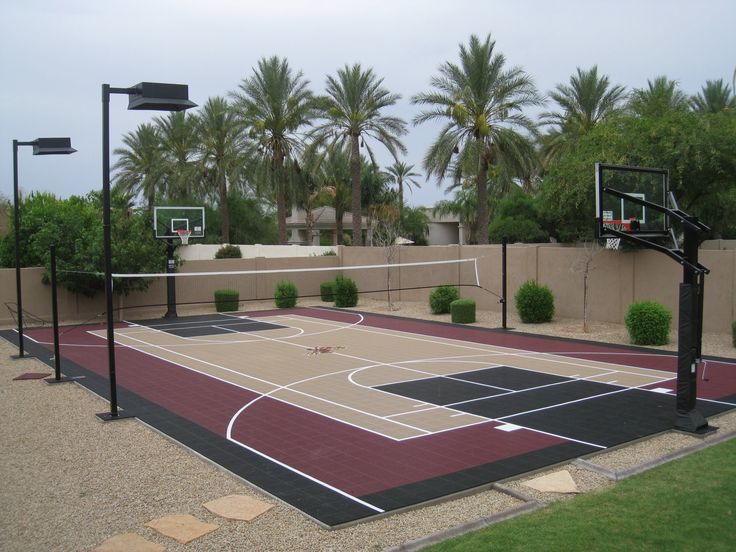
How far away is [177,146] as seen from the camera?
43.8 meters

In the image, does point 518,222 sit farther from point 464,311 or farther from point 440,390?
point 440,390

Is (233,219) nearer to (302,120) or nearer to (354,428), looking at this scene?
(302,120)

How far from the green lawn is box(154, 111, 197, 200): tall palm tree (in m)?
37.8

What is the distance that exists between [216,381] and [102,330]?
10890 millimetres

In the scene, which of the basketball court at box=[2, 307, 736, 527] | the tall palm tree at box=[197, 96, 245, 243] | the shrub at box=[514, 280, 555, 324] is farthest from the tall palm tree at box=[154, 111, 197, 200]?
the shrub at box=[514, 280, 555, 324]

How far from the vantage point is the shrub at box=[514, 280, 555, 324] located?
76.7ft

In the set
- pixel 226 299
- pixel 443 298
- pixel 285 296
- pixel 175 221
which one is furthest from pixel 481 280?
pixel 175 221

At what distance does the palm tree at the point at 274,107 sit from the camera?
35312 mm

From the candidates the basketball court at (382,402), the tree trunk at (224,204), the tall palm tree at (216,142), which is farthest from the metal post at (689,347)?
the tree trunk at (224,204)

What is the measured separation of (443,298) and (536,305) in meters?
4.67

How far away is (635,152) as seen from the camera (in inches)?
869

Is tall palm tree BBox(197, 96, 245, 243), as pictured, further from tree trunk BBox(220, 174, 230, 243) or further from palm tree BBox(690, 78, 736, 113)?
palm tree BBox(690, 78, 736, 113)

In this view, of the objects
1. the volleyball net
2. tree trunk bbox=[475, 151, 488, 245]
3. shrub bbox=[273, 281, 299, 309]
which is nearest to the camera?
the volleyball net

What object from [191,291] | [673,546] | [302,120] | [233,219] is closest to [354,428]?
[673,546]
